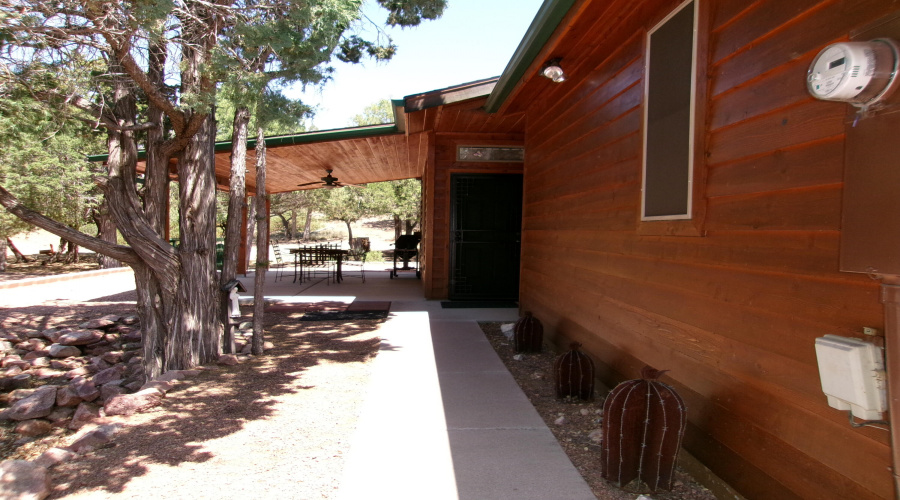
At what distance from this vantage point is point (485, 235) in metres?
8.86

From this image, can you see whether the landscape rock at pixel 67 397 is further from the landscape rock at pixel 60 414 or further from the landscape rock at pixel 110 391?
the landscape rock at pixel 110 391

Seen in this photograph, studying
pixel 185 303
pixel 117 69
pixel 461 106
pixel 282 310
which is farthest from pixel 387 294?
pixel 117 69

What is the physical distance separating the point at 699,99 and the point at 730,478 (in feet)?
6.02

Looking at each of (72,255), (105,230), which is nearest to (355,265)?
(105,230)

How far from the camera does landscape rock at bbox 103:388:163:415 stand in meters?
3.96

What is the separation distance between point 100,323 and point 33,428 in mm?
3458

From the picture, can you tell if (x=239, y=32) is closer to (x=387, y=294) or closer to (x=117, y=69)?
(x=117, y=69)

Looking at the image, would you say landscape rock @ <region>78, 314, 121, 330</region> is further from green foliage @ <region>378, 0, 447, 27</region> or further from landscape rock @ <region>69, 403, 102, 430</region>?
green foliage @ <region>378, 0, 447, 27</region>

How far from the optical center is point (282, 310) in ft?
27.8

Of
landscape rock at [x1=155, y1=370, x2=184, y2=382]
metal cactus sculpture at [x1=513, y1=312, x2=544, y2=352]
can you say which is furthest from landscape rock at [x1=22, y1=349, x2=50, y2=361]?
metal cactus sculpture at [x1=513, y1=312, x2=544, y2=352]

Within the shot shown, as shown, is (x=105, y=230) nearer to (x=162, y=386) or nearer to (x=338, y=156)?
(x=338, y=156)

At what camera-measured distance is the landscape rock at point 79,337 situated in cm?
694

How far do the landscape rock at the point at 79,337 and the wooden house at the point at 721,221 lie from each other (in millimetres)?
6260

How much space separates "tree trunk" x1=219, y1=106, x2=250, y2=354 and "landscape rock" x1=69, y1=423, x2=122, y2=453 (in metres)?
2.18
